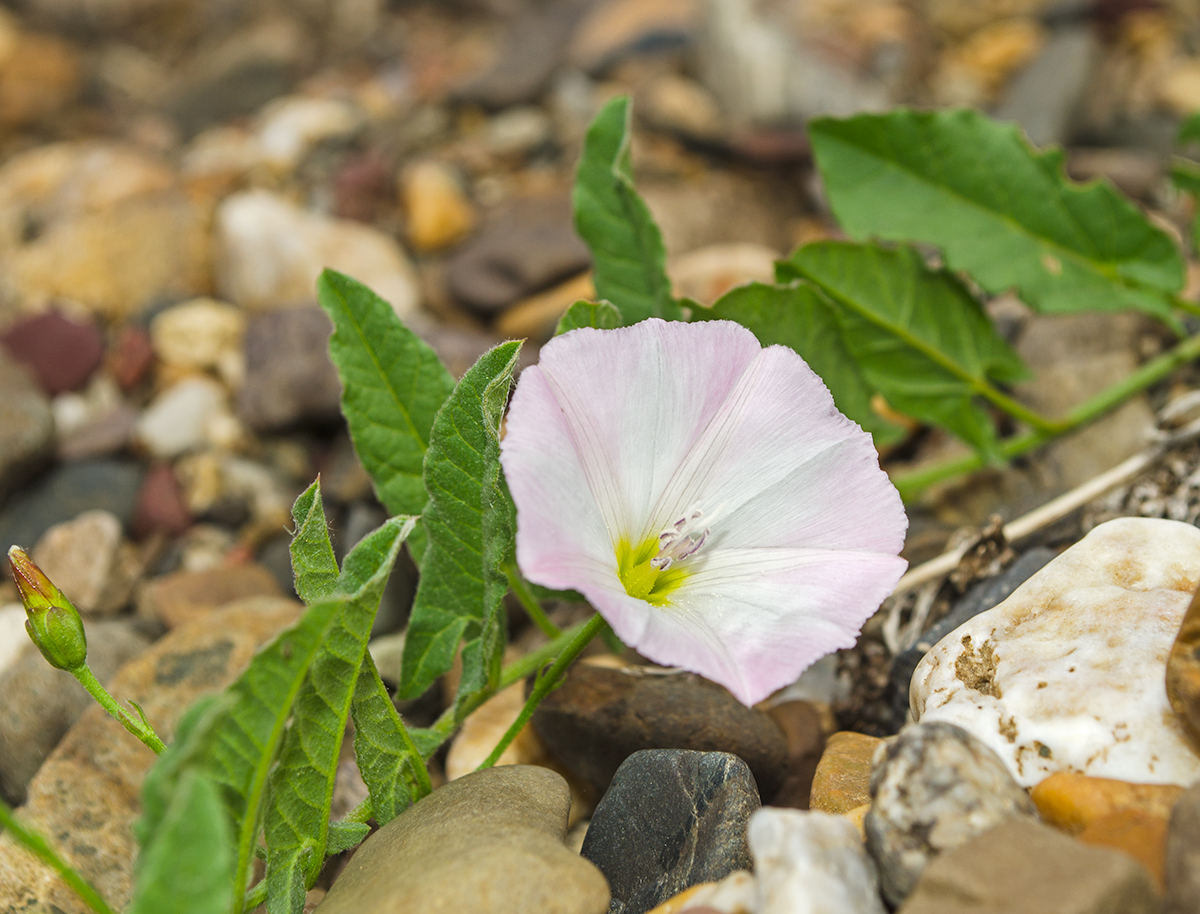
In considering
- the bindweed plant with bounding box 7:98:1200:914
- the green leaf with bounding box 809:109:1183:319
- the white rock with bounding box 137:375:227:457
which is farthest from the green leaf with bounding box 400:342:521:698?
the white rock with bounding box 137:375:227:457

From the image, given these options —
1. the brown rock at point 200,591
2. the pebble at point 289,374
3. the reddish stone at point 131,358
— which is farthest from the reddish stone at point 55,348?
the brown rock at point 200,591

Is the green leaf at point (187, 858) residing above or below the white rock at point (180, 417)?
above

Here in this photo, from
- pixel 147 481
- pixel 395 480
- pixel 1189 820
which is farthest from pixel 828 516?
pixel 147 481

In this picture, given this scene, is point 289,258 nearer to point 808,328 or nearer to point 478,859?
point 808,328

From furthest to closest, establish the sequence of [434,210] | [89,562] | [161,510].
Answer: [434,210] → [161,510] → [89,562]

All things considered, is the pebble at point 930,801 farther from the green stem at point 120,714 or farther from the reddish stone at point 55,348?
the reddish stone at point 55,348

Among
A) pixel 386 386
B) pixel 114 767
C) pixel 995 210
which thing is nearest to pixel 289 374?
pixel 386 386

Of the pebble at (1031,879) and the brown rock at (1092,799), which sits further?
the brown rock at (1092,799)
